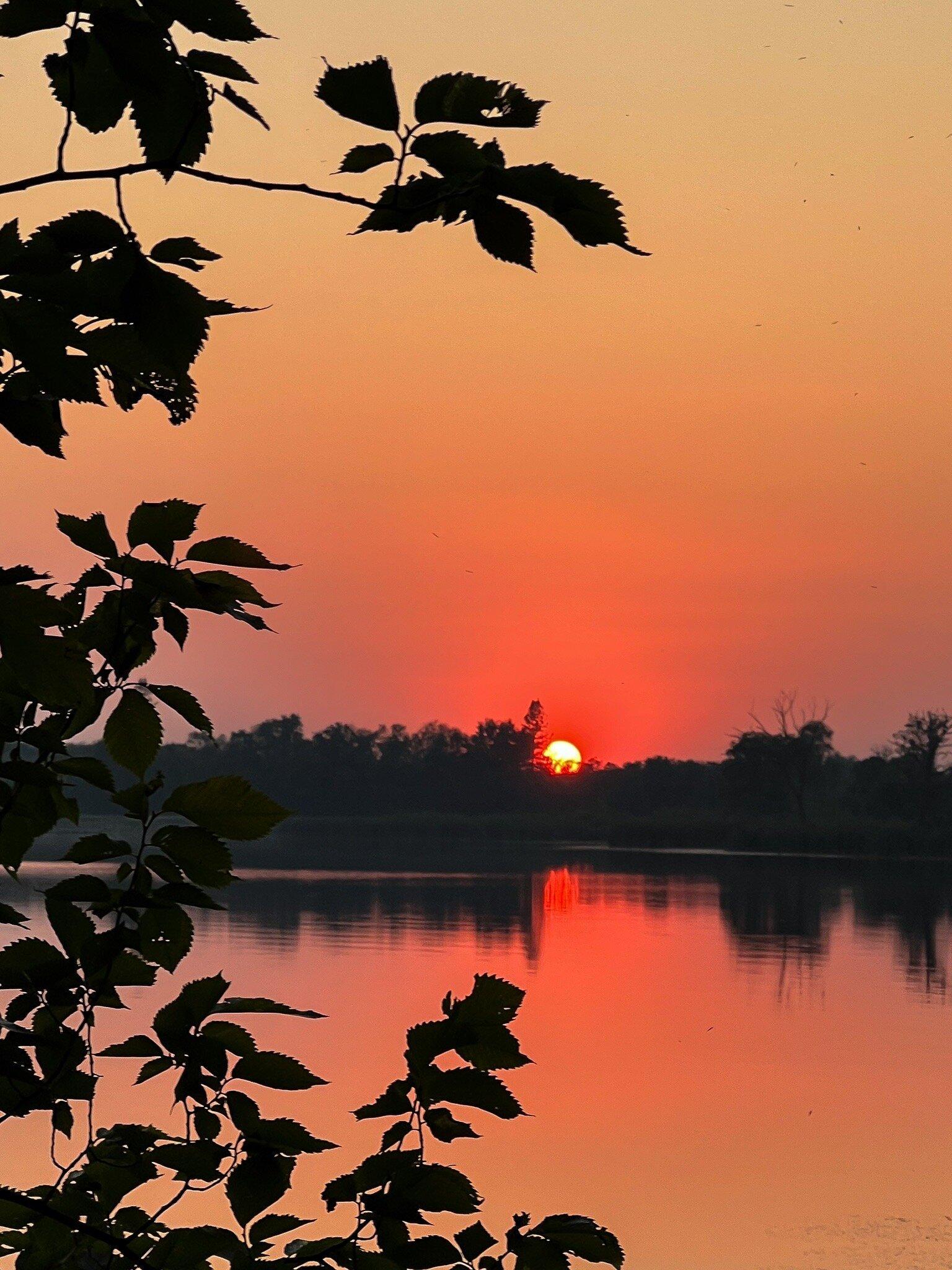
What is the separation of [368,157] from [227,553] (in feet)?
2.26

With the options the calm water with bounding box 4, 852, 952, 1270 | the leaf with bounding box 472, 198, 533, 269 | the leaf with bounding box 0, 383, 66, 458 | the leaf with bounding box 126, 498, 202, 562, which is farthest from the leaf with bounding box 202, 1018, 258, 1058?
the calm water with bounding box 4, 852, 952, 1270

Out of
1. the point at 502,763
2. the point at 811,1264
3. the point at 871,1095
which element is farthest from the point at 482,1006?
the point at 502,763

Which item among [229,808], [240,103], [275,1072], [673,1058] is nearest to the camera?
[240,103]

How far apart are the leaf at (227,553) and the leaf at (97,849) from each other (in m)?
0.43

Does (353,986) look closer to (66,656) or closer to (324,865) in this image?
(66,656)

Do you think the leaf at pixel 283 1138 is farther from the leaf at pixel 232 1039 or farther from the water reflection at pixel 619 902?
the water reflection at pixel 619 902

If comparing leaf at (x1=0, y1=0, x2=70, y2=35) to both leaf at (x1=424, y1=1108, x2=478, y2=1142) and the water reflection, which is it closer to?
leaf at (x1=424, y1=1108, x2=478, y2=1142)

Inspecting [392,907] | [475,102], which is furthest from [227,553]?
[392,907]

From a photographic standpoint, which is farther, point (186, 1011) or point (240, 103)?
point (186, 1011)

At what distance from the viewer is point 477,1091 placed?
1.96 meters

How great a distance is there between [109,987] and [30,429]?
953 mm

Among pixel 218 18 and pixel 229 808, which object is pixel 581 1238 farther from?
pixel 218 18

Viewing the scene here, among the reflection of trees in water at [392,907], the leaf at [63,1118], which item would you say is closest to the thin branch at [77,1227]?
the leaf at [63,1118]

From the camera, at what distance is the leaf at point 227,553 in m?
1.88
